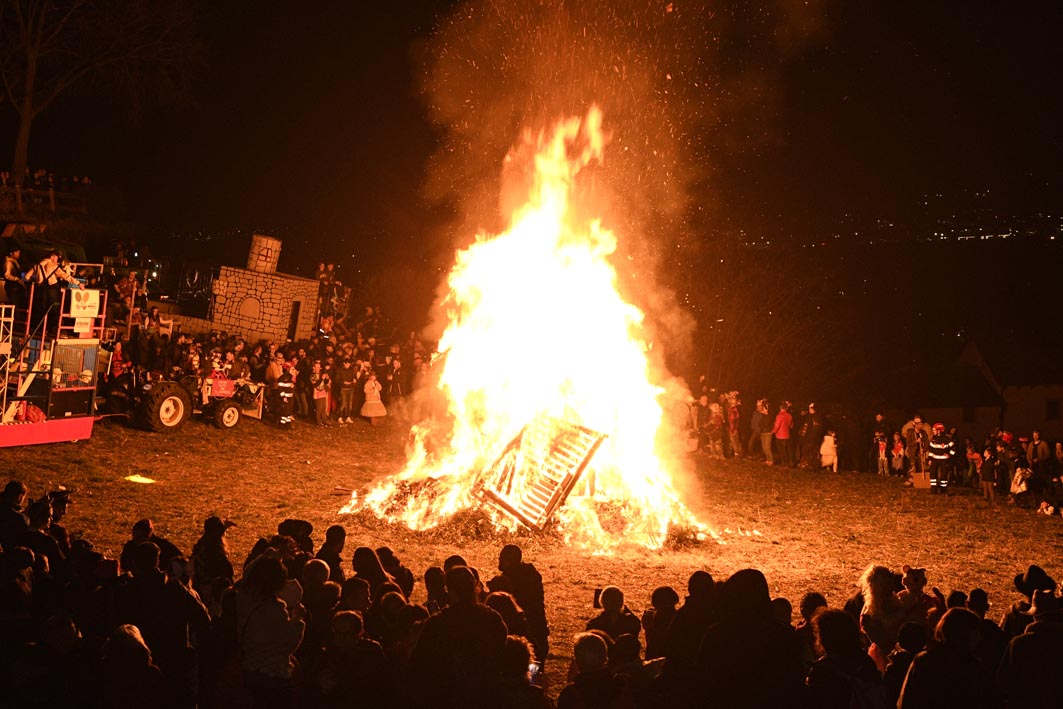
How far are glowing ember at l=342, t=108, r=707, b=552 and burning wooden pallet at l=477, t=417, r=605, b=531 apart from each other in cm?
5

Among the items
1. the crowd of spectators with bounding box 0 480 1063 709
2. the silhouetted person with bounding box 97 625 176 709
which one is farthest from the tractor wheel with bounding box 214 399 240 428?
the silhouetted person with bounding box 97 625 176 709

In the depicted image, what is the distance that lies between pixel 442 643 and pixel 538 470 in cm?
895

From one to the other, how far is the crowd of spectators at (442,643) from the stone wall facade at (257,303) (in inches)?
785

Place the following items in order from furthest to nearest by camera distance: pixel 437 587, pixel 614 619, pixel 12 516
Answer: pixel 12 516
pixel 437 587
pixel 614 619

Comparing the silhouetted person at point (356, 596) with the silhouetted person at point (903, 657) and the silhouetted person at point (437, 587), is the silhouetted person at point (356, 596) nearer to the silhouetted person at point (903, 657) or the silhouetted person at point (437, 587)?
the silhouetted person at point (437, 587)

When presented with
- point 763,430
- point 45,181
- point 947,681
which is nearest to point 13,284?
point 947,681

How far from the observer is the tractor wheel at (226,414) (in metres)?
20.6

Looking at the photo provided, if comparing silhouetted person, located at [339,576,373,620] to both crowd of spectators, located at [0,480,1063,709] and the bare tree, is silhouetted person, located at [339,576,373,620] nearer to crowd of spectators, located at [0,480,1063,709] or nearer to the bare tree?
crowd of spectators, located at [0,480,1063,709]

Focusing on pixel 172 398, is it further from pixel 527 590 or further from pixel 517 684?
pixel 517 684

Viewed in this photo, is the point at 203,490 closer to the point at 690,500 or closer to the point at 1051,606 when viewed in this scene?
the point at 690,500

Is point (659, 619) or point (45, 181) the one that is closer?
point (659, 619)

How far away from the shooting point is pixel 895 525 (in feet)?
55.2

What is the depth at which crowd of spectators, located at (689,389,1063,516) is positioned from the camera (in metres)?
20.3

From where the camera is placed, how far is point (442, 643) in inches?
212
